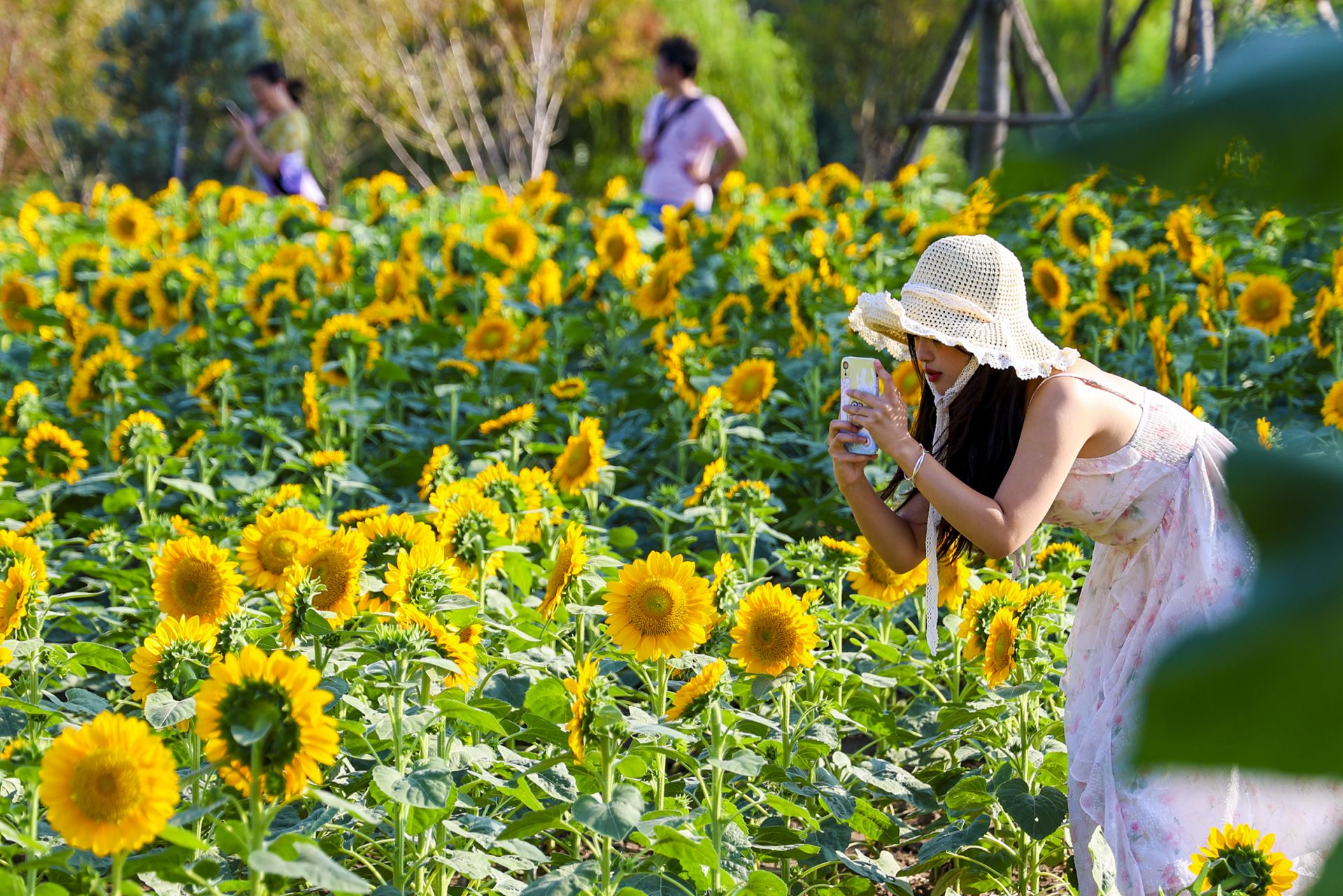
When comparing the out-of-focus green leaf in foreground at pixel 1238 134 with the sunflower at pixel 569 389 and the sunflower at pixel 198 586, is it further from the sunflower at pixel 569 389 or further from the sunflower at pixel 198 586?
the sunflower at pixel 569 389

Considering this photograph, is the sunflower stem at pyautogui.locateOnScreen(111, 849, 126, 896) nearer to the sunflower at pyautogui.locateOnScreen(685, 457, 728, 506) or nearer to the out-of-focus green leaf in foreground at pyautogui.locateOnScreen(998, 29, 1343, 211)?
the out-of-focus green leaf in foreground at pyautogui.locateOnScreen(998, 29, 1343, 211)

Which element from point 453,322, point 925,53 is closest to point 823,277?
point 453,322

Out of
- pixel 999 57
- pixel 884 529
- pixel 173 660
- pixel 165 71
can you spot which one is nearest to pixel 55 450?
pixel 173 660

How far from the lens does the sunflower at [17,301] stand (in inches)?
187

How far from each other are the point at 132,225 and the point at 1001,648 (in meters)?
4.38

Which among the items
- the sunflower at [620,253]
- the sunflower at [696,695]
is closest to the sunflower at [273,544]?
the sunflower at [696,695]

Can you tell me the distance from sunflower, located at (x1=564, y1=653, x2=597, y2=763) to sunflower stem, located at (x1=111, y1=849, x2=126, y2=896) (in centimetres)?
55

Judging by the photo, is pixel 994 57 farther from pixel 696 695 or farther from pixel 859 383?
pixel 696 695

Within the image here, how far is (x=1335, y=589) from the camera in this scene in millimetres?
404

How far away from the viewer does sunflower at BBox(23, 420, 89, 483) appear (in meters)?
3.37

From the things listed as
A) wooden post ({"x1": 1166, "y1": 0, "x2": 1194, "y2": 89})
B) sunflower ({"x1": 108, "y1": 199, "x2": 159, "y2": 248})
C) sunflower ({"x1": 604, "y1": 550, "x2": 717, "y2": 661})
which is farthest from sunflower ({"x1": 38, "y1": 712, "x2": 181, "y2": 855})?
wooden post ({"x1": 1166, "y1": 0, "x2": 1194, "y2": 89})

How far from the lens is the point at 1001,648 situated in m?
2.20

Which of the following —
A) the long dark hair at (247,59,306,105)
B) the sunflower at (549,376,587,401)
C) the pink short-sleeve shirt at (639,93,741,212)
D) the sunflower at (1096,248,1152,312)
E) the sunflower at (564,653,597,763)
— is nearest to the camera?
the sunflower at (564,653,597,763)

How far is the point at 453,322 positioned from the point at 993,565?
2370 millimetres
